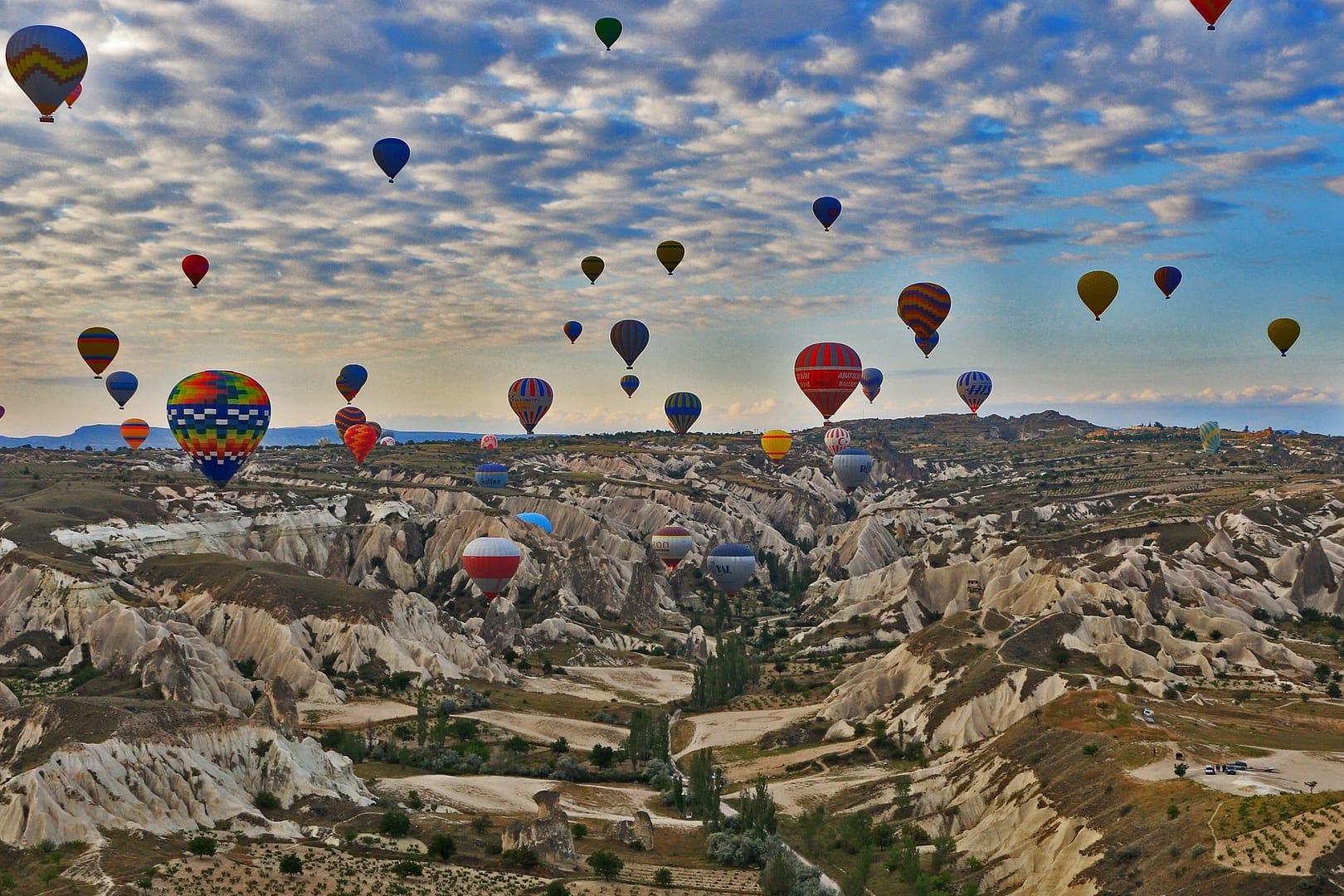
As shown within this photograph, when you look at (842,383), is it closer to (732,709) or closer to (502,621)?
(732,709)

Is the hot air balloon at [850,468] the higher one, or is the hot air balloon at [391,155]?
the hot air balloon at [391,155]

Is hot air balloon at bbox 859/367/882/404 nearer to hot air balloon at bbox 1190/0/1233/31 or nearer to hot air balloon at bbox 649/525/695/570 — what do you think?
hot air balloon at bbox 649/525/695/570

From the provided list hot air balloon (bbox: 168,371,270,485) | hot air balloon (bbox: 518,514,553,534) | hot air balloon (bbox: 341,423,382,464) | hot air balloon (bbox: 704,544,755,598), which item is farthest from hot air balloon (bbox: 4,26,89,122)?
hot air balloon (bbox: 341,423,382,464)

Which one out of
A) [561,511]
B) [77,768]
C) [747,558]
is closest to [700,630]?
[747,558]

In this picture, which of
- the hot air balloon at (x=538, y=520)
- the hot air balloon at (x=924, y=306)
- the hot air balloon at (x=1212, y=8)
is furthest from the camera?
the hot air balloon at (x=538, y=520)

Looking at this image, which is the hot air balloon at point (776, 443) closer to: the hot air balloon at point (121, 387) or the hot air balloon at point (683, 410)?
the hot air balloon at point (683, 410)

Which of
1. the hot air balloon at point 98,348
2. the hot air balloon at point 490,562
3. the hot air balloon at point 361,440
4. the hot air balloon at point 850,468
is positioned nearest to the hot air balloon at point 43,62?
the hot air balloon at point 98,348

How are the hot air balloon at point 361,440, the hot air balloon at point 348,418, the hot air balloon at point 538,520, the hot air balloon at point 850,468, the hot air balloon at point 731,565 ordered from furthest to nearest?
the hot air balloon at point 348,418 < the hot air balloon at point 361,440 < the hot air balloon at point 850,468 < the hot air balloon at point 538,520 < the hot air balloon at point 731,565
